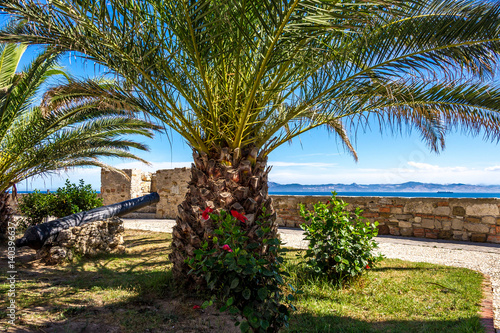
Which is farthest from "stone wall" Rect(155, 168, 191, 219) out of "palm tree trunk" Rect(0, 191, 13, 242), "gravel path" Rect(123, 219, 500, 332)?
"palm tree trunk" Rect(0, 191, 13, 242)

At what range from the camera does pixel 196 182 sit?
3.55 m

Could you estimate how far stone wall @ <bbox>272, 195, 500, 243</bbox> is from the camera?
22.0 ft

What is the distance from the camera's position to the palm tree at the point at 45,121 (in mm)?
4551

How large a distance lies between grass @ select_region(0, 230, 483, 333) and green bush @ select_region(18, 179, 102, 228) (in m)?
2.77

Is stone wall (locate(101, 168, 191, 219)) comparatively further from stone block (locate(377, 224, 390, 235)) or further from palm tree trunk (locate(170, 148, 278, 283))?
palm tree trunk (locate(170, 148, 278, 283))

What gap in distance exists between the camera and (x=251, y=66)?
3438mm

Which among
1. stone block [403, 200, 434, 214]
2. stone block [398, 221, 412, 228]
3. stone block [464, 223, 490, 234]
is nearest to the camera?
stone block [464, 223, 490, 234]

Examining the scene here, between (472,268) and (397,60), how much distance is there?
3.58 metres

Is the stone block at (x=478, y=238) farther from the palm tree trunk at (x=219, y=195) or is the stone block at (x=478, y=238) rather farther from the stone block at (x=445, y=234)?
the palm tree trunk at (x=219, y=195)

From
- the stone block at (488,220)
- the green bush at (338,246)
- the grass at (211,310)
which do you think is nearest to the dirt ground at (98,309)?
the grass at (211,310)

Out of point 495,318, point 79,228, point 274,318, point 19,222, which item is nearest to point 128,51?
point 274,318

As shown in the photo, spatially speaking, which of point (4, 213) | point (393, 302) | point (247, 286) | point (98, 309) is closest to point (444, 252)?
point (393, 302)

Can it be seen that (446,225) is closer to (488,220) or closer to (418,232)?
(418,232)

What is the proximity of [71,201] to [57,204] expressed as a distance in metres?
0.34
